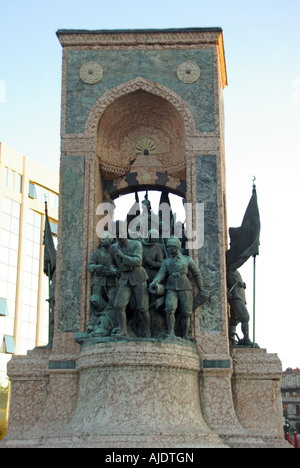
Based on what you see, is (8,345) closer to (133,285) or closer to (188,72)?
(188,72)

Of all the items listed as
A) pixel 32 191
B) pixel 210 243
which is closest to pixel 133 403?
pixel 210 243

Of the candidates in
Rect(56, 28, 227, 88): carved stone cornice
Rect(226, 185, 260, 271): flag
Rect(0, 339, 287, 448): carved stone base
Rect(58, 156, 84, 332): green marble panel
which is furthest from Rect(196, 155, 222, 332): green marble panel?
Rect(56, 28, 227, 88): carved stone cornice

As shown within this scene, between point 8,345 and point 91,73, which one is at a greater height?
point 8,345

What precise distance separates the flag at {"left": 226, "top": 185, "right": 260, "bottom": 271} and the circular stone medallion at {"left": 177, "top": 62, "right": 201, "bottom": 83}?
3.09 metres

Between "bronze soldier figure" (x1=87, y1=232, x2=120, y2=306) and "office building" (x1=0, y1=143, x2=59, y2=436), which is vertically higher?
"office building" (x1=0, y1=143, x2=59, y2=436)

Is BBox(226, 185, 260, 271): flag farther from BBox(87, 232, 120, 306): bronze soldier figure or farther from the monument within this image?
BBox(87, 232, 120, 306): bronze soldier figure

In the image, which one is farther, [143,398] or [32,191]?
[32,191]

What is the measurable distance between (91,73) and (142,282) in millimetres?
5689

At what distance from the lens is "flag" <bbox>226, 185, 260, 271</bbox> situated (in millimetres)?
16844

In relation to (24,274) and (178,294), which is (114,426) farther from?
(24,274)

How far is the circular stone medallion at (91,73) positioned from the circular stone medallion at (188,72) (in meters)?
1.96

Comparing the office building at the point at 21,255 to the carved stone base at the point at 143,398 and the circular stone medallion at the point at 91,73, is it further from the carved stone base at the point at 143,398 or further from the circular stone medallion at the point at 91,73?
the carved stone base at the point at 143,398

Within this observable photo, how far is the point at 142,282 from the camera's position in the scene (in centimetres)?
1530
